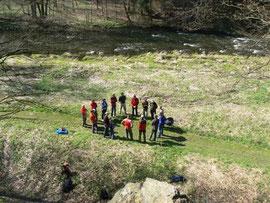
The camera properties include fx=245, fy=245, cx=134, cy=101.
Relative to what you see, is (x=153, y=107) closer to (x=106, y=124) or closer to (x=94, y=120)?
(x=106, y=124)

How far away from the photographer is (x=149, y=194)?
12664mm

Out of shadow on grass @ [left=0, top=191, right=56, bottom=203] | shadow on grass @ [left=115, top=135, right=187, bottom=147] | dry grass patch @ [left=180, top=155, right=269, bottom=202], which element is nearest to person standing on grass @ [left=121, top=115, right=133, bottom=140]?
shadow on grass @ [left=115, top=135, right=187, bottom=147]

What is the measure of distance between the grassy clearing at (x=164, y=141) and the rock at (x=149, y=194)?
2501 mm

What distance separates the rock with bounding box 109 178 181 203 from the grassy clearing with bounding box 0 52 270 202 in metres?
2.50

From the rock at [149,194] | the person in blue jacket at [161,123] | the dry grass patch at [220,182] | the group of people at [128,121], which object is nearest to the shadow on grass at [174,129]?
the group of people at [128,121]

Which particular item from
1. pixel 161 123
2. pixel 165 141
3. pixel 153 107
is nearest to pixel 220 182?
pixel 165 141

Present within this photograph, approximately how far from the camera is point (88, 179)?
16062 millimetres

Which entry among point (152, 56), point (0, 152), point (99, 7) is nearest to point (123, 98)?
point (0, 152)

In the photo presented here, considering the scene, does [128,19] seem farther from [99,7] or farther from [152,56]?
[152,56]

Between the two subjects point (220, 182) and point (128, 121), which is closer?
point (220, 182)

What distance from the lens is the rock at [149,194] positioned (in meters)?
12.4

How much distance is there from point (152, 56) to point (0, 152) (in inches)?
1021

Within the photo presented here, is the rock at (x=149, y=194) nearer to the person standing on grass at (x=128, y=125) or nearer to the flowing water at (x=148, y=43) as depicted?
the person standing on grass at (x=128, y=125)

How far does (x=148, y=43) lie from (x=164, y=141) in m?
31.5
